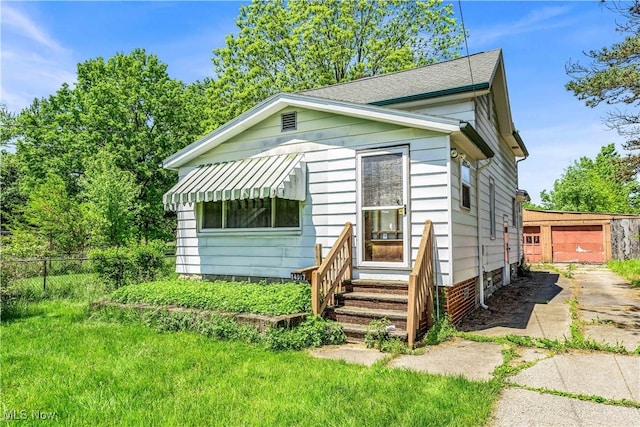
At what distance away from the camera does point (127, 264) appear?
920 centimetres

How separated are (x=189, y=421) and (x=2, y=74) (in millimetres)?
6195

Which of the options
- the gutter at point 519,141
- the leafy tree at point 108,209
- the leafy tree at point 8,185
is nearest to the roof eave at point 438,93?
the gutter at point 519,141

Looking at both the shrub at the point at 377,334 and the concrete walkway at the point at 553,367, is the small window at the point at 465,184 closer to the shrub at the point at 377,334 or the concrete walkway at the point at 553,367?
the concrete walkway at the point at 553,367

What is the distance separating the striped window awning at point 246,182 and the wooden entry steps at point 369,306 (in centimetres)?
204

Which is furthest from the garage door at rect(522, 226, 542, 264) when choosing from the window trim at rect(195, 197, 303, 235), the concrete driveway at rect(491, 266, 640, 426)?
the window trim at rect(195, 197, 303, 235)

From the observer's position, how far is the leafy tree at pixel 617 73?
8.66m

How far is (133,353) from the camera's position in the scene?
16.8ft

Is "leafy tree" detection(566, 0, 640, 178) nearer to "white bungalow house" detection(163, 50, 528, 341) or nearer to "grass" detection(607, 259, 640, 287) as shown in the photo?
"white bungalow house" detection(163, 50, 528, 341)

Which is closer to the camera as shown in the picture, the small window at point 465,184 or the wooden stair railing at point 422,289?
the wooden stair railing at point 422,289

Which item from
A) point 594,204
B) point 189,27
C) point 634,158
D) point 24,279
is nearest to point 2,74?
point 189,27

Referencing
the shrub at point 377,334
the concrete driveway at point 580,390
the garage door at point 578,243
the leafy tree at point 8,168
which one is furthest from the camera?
the leafy tree at point 8,168

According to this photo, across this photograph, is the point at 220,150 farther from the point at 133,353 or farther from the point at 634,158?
the point at 634,158

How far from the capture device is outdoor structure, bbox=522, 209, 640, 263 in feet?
67.9

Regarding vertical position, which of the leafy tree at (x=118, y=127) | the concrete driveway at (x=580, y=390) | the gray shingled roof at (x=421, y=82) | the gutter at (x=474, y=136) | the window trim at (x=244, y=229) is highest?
the leafy tree at (x=118, y=127)
